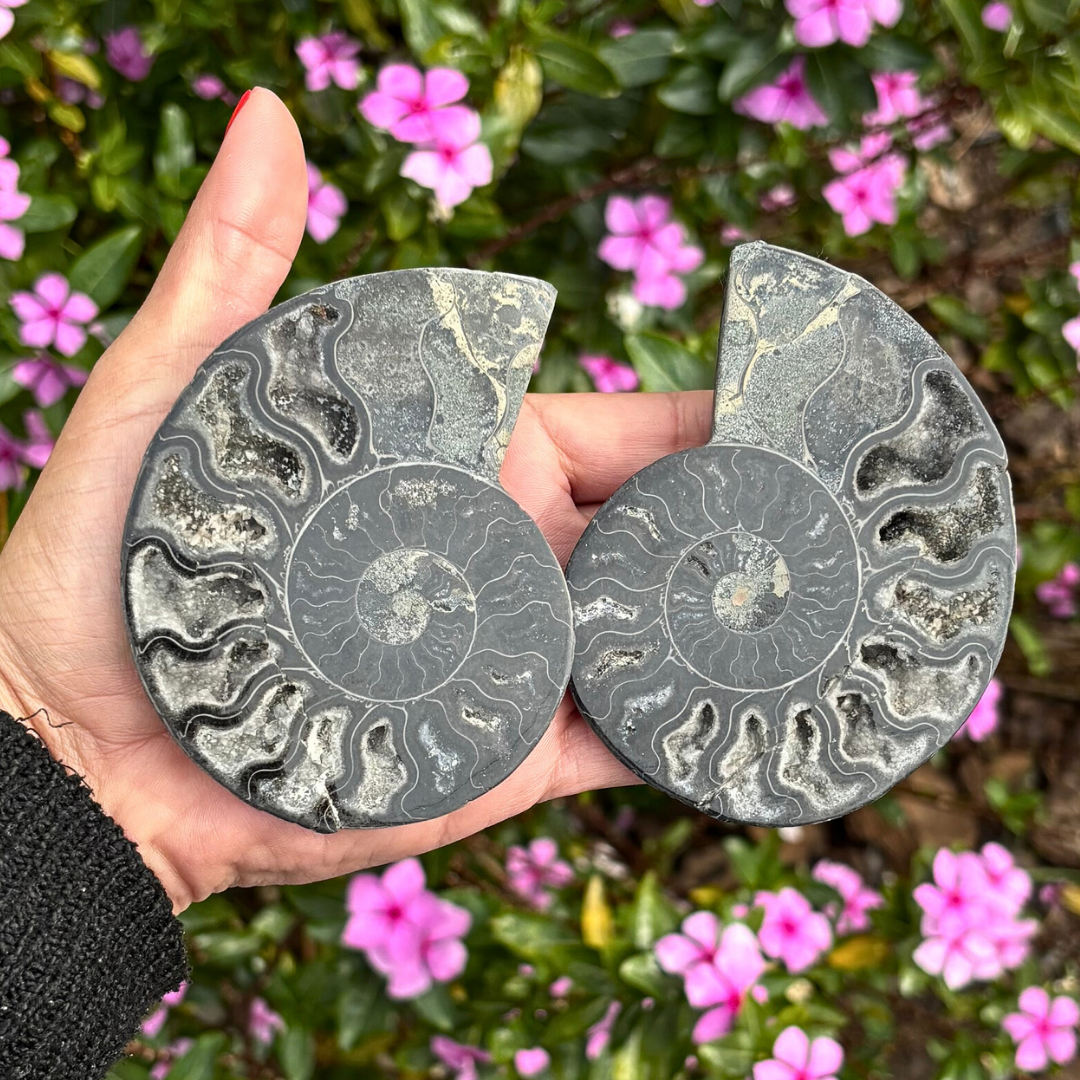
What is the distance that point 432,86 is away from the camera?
1.68m

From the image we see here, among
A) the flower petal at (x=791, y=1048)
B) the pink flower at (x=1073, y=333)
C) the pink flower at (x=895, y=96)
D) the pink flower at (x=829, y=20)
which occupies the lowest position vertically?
the flower petal at (x=791, y=1048)

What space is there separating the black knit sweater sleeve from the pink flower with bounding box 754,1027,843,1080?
37.1 inches

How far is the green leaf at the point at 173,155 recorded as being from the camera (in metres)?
1.73

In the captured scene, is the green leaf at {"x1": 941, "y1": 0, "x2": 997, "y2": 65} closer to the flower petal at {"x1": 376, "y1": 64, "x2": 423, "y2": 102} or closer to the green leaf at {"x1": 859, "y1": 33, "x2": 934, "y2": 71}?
the green leaf at {"x1": 859, "y1": 33, "x2": 934, "y2": 71}

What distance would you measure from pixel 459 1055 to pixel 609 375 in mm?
1339

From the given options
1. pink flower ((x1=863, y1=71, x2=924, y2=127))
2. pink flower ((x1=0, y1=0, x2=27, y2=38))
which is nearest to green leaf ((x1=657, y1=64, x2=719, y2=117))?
pink flower ((x1=863, y1=71, x2=924, y2=127))

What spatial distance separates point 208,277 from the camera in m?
1.59

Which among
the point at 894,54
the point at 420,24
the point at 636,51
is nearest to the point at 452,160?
the point at 420,24

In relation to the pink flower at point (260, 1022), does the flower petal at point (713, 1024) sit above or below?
above

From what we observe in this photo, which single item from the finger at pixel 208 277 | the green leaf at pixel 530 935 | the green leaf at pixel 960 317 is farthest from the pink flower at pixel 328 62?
the green leaf at pixel 530 935

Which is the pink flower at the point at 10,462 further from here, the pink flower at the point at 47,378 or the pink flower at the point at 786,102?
the pink flower at the point at 786,102

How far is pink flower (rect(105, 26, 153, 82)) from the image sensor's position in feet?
6.18

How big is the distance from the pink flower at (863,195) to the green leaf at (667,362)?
0.59 metres

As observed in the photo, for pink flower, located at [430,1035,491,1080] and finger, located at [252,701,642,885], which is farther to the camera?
pink flower, located at [430,1035,491,1080]
